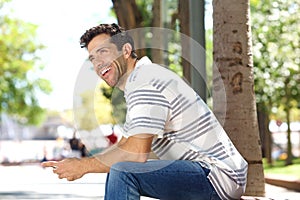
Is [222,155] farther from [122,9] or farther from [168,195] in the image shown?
[122,9]

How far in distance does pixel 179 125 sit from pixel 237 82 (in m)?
2.63

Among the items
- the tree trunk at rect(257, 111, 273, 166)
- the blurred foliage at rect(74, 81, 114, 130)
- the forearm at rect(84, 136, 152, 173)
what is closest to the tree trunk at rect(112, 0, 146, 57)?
the blurred foliage at rect(74, 81, 114, 130)

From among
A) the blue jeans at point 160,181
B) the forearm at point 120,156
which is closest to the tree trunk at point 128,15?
the forearm at point 120,156

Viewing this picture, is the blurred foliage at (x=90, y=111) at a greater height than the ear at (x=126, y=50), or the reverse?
the ear at (x=126, y=50)

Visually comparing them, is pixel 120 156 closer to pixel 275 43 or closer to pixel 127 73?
pixel 127 73

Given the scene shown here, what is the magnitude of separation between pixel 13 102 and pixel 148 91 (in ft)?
186

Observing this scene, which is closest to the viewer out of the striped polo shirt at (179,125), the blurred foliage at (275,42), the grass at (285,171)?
the striped polo shirt at (179,125)

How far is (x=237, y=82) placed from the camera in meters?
7.14

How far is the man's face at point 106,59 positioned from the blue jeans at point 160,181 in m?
0.58

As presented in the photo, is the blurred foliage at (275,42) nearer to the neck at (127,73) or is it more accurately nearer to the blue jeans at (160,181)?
the neck at (127,73)

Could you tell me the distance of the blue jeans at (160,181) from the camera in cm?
435

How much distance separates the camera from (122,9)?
15914 millimetres

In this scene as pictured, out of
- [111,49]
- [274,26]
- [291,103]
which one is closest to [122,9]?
[111,49]

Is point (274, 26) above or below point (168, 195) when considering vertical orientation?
above
